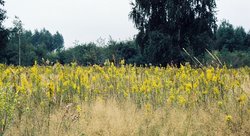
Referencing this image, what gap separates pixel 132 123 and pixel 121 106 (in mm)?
782

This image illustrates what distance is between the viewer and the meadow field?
416 centimetres

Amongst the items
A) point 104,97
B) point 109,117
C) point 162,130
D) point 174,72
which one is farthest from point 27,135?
point 174,72

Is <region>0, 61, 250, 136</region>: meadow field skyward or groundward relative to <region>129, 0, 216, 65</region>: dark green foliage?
groundward

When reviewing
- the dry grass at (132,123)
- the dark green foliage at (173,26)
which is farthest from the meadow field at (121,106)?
the dark green foliage at (173,26)

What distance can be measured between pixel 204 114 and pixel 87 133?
4.80 feet

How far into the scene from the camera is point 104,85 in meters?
6.02

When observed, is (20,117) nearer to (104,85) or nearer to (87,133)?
(87,133)

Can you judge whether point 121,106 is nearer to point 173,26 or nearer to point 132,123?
point 132,123

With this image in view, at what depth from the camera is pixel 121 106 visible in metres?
5.13

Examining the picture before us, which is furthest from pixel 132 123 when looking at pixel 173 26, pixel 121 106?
pixel 173 26

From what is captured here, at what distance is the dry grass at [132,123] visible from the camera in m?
4.14

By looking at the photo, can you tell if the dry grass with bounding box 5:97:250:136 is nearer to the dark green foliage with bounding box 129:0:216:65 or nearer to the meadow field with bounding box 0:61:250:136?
the meadow field with bounding box 0:61:250:136

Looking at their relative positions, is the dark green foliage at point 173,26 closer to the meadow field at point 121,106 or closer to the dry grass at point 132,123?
the meadow field at point 121,106

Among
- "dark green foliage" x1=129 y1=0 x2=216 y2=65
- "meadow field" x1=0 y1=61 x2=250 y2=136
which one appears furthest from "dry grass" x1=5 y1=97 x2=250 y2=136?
"dark green foliage" x1=129 y1=0 x2=216 y2=65
